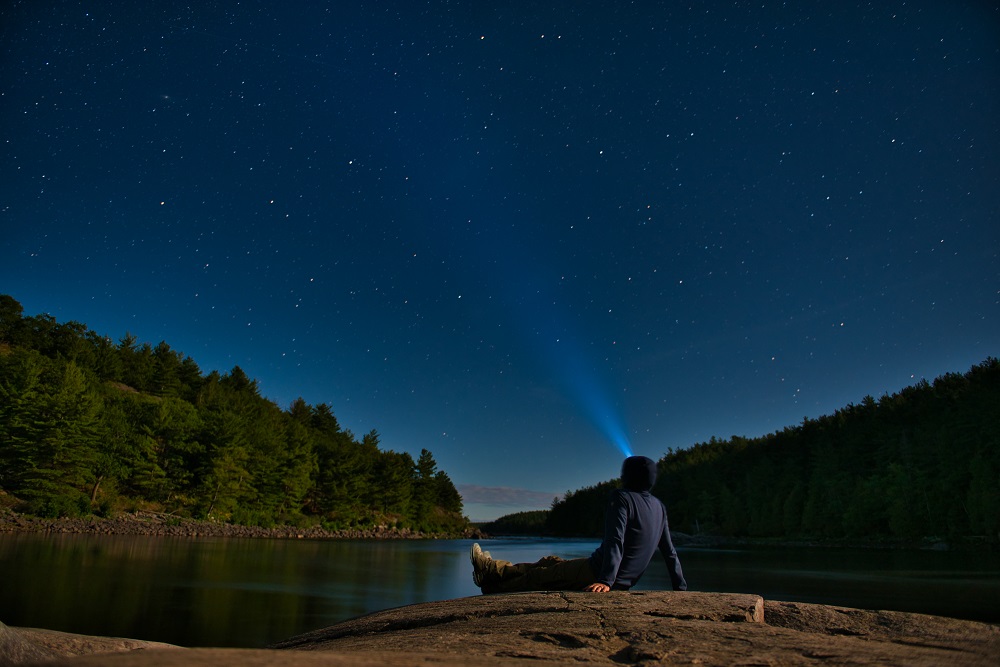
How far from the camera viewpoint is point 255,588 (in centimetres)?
1730

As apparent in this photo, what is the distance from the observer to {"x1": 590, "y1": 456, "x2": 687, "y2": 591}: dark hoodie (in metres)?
5.77

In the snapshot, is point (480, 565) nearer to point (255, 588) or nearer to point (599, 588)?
point (599, 588)

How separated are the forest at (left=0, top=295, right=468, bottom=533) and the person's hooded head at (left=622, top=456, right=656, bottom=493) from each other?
43971 mm

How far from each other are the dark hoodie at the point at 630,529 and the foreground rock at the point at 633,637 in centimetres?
47

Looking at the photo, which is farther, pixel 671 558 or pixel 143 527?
pixel 143 527

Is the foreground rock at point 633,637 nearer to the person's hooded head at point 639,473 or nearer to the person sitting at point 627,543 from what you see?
the person sitting at point 627,543

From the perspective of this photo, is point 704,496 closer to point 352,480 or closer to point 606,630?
point 352,480

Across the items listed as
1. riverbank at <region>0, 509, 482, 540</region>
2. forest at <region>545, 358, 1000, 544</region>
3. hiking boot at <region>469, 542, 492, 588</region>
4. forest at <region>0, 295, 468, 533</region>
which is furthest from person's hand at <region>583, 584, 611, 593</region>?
forest at <region>545, 358, 1000, 544</region>

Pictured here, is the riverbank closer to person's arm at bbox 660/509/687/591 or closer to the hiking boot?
the hiking boot

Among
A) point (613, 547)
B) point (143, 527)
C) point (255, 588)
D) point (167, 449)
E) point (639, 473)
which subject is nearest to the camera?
point (613, 547)

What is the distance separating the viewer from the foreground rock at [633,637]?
2.55 m

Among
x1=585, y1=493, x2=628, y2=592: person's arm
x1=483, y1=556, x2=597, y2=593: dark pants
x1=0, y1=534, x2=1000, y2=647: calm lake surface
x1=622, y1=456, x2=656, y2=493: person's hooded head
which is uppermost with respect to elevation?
x1=622, y1=456, x2=656, y2=493: person's hooded head

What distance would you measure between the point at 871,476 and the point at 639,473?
78444mm

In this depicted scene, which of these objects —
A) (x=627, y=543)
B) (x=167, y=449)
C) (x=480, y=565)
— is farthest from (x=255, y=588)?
(x=167, y=449)
